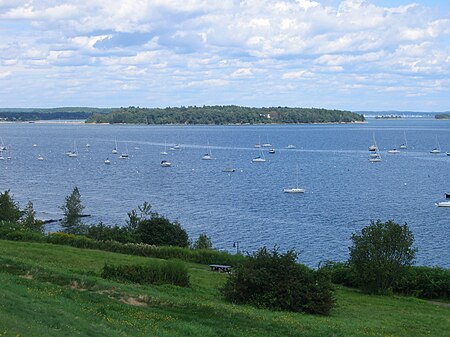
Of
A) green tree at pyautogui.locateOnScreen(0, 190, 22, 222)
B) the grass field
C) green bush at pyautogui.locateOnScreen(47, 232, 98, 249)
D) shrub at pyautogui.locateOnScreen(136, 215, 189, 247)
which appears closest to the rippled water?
shrub at pyautogui.locateOnScreen(136, 215, 189, 247)

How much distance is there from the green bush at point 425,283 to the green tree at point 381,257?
0.52 metres

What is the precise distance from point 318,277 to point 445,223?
45581 millimetres

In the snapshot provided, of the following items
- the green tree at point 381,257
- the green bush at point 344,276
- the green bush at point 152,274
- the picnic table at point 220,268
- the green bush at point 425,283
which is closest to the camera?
the green bush at point 152,274

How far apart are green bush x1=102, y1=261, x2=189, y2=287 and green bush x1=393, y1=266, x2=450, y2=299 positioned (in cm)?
1196

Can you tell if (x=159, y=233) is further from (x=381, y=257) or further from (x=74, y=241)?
(x=381, y=257)

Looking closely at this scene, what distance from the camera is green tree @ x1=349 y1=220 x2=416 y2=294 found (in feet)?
105

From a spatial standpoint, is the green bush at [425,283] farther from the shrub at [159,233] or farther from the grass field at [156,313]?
the shrub at [159,233]

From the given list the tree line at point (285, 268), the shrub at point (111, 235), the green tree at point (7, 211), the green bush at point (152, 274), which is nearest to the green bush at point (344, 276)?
the tree line at point (285, 268)

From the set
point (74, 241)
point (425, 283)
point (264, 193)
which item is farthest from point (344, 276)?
point (264, 193)

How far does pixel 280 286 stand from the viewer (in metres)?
24.5

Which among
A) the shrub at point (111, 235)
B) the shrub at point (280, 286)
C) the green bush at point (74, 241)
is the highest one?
the shrub at point (280, 286)

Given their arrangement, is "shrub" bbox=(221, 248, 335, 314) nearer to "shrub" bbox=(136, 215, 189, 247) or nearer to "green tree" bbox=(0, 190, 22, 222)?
"shrub" bbox=(136, 215, 189, 247)

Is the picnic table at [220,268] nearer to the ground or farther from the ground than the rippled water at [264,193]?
farther from the ground

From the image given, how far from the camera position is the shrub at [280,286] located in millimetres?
24266
